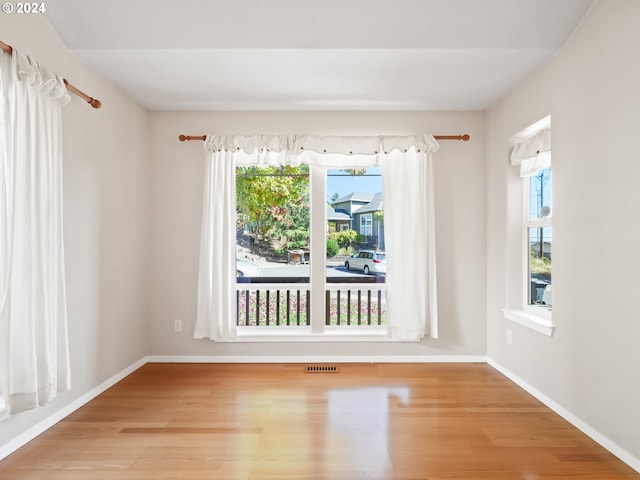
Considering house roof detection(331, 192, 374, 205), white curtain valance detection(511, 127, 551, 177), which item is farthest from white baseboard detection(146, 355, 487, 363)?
white curtain valance detection(511, 127, 551, 177)

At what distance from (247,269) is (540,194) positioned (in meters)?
Answer: 2.69

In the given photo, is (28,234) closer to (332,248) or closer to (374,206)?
(332,248)

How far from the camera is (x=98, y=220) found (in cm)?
296

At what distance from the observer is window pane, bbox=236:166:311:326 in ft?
12.6

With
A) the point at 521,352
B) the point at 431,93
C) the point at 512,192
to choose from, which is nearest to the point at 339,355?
the point at 521,352

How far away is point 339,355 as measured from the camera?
3775 mm

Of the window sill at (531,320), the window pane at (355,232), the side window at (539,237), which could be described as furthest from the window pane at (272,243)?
the side window at (539,237)

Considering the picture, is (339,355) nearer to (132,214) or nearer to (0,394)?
(132,214)

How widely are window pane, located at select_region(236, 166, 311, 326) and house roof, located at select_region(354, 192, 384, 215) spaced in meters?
0.55

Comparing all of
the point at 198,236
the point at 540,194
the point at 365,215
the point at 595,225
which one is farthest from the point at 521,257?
the point at 198,236

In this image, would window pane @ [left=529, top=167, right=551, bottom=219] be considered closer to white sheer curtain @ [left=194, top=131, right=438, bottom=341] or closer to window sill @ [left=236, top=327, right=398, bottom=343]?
white sheer curtain @ [left=194, top=131, right=438, bottom=341]

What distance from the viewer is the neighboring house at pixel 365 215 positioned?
3.85 m

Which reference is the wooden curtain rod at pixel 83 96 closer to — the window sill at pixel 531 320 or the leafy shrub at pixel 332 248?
the leafy shrub at pixel 332 248

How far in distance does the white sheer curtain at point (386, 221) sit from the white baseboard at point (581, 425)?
77cm
